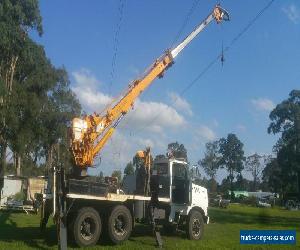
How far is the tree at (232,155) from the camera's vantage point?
136250 mm

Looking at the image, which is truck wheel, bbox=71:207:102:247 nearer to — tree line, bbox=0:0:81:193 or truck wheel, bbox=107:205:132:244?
truck wheel, bbox=107:205:132:244

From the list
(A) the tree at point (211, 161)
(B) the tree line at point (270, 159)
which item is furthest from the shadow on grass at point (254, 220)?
(A) the tree at point (211, 161)

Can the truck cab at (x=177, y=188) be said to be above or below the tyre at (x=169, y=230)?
above

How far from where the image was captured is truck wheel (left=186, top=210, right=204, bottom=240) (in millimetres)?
17969

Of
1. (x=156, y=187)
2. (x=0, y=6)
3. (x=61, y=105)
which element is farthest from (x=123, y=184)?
(x=61, y=105)

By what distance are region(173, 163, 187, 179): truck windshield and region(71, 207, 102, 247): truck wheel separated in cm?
391

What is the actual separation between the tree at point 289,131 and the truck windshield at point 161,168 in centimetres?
4003

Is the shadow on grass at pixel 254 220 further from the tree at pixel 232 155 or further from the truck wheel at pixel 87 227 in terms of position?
the tree at pixel 232 155

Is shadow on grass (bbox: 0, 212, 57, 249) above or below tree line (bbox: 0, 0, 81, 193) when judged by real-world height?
below

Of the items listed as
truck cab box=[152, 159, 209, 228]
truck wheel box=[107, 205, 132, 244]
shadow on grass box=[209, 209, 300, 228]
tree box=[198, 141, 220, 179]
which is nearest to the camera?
truck wheel box=[107, 205, 132, 244]

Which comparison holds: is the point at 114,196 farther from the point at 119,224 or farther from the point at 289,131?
the point at 289,131

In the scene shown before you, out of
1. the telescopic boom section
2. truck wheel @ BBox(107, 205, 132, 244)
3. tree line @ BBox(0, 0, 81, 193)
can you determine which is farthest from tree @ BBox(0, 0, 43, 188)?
truck wheel @ BBox(107, 205, 132, 244)

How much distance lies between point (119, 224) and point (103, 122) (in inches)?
192

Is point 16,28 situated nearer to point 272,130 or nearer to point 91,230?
point 91,230
